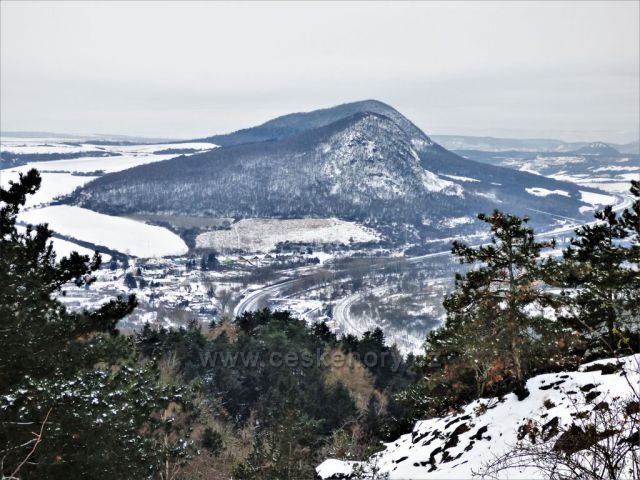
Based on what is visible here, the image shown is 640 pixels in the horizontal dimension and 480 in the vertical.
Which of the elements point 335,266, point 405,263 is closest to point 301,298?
point 335,266

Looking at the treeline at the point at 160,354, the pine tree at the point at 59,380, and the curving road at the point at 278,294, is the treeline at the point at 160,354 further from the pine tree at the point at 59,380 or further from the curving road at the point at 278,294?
the curving road at the point at 278,294

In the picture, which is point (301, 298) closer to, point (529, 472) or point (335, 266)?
point (335, 266)

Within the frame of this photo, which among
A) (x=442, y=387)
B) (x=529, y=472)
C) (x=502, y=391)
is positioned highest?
(x=529, y=472)

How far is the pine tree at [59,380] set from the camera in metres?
12.6

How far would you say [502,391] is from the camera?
1265cm

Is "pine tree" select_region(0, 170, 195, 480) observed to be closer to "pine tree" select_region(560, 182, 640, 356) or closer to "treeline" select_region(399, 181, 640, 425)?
"treeline" select_region(399, 181, 640, 425)

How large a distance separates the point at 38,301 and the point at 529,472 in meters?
13.8

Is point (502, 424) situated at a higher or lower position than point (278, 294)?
higher

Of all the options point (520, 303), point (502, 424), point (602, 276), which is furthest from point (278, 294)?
point (502, 424)

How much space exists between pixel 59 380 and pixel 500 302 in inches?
543

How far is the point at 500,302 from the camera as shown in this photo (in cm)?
1755

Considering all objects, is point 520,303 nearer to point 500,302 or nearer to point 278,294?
point 500,302

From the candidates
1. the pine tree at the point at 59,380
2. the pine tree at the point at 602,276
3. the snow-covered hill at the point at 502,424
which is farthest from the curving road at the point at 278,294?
the snow-covered hill at the point at 502,424

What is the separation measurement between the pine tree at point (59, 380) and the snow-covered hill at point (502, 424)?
6.37m
